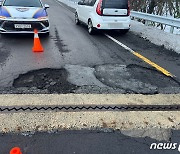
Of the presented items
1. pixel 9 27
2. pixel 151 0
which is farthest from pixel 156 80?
pixel 151 0

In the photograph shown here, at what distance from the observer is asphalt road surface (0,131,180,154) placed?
2.73 meters

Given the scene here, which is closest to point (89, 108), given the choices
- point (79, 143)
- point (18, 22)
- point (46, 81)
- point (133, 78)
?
point (79, 143)

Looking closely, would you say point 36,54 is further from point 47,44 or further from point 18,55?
point 47,44

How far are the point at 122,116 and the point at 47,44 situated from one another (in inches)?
202

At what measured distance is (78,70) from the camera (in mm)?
5348

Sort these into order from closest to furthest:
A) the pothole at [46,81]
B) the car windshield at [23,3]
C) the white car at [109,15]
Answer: the pothole at [46,81] → the car windshield at [23,3] → the white car at [109,15]

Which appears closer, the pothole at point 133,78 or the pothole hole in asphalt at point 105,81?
the pothole hole in asphalt at point 105,81

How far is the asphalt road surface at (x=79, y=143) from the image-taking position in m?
2.73

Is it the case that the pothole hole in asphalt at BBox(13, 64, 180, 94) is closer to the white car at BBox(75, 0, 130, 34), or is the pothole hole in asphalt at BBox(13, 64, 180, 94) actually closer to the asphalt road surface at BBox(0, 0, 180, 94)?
the asphalt road surface at BBox(0, 0, 180, 94)

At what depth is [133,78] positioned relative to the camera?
198 inches

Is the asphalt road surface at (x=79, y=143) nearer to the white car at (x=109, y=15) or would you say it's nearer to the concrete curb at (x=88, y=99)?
the concrete curb at (x=88, y=99)

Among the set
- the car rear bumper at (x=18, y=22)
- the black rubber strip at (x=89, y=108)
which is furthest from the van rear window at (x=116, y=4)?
the black rubber strip at (x=89, y=108)

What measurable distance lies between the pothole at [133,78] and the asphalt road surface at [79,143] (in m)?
1.61

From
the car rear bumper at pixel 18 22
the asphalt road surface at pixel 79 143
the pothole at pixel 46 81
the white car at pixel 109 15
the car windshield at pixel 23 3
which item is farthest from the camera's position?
the white car at pixel 109 15
